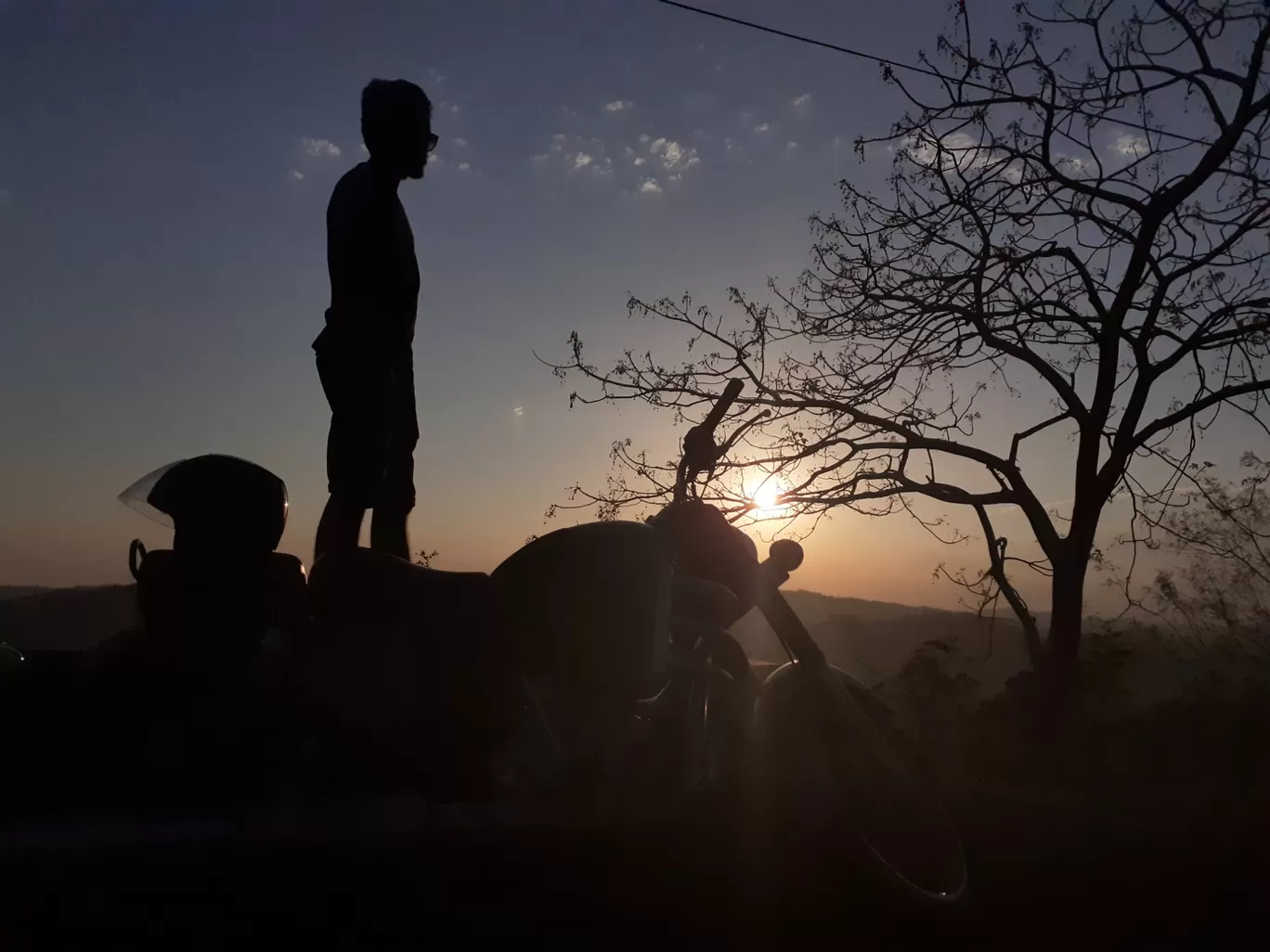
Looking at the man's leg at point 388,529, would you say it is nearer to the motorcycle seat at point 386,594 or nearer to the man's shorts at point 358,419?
the man's shorts at point 358,419

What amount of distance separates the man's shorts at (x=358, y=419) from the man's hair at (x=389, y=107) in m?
0.78

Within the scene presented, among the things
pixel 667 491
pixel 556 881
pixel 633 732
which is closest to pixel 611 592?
pixel 633 732

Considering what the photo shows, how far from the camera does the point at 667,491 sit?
7660 millimetres

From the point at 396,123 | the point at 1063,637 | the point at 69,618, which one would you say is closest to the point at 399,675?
the point at 396,123

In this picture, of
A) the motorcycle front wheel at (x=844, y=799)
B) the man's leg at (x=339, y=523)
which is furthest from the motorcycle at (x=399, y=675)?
the man's leg at (x=339, y=523)

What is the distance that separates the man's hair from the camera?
10.7ft

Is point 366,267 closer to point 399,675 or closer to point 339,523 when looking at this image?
point 339,523

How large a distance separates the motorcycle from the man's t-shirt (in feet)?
3.47

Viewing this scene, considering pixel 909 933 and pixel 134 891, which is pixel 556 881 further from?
pixel 909 933

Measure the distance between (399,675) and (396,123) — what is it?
2.07 meters

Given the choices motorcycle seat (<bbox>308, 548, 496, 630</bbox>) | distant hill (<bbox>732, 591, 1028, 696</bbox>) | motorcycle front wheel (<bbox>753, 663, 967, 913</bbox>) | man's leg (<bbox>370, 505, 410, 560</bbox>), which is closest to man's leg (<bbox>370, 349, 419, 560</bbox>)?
man's leg (<bbox>370, 505, 410, 560</bbox>)

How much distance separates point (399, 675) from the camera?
2.07 m

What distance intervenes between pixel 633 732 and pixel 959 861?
1741 millimetres

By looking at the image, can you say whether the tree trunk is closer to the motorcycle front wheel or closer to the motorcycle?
the motorcycle front wheel
